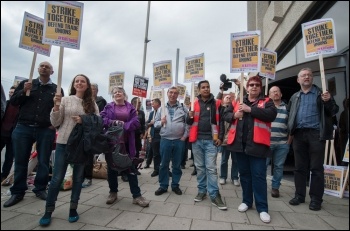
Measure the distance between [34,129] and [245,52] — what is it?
390cm

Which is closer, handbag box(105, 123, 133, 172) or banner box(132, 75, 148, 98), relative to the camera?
handbag box(105, 123, 133, 172)

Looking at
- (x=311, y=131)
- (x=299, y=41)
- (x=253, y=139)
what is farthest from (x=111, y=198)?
(x=299, y=41)

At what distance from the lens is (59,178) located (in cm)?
308

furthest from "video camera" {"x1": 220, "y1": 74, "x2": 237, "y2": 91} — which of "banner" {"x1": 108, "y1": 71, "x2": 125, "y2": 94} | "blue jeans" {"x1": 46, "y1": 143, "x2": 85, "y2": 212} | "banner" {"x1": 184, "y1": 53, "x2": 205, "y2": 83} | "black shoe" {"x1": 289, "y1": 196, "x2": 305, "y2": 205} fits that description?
"banner" {"x1": 108, "y1": 71, "x2": 125, "y2": 94}

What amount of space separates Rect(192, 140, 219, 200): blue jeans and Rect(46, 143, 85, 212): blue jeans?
78.0 inches

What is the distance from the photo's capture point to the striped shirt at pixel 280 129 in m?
4.64

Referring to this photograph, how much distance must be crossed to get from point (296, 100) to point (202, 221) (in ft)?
9.44

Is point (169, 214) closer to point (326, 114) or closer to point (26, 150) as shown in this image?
point (26, 150)

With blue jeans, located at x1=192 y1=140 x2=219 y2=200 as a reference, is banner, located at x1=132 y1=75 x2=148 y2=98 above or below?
above

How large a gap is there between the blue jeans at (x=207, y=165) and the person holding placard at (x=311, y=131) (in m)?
1.46

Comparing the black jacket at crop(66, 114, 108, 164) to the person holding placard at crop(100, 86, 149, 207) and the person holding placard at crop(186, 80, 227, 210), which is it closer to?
the person holding placard at crop(100, 86, 149, 207)

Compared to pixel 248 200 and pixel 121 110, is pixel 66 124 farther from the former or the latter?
pixel 248 200

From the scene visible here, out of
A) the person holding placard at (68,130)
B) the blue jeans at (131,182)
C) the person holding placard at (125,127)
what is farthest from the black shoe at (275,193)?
the person holding placard at (68,130)

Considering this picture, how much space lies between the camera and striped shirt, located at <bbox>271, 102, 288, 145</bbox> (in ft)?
15.2
